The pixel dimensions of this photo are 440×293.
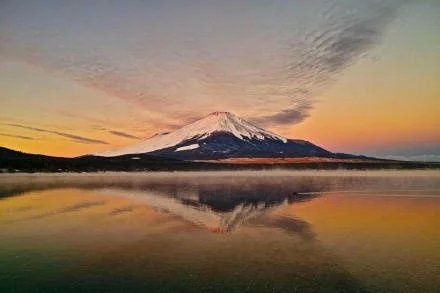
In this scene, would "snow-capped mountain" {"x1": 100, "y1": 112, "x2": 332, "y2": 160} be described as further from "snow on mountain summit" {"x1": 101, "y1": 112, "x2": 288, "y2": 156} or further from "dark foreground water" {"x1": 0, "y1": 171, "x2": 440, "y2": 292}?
"dark foreground water" {"x1": 0, "y1": 171, "x2": 440, "y2": 292}

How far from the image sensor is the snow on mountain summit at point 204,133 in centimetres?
13310

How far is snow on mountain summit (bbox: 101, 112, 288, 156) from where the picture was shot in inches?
5240

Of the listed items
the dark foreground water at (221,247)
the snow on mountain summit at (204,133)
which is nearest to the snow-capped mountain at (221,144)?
the snow on mountain summit at (204,133)

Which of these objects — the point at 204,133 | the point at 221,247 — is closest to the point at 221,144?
the point at 204,133

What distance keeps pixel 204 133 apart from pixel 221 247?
5590 inches

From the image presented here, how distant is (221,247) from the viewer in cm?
1318

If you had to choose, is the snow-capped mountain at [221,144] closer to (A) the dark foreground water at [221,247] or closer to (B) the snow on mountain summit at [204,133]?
(B) the snow on mountain summit at [204,133]

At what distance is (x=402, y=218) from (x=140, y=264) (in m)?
12.0

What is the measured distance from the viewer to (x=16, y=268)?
10977 mm

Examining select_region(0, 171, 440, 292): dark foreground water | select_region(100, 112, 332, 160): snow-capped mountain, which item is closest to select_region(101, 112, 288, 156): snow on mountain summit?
select_region(100, 112, 332, 160): snow-capped mountain

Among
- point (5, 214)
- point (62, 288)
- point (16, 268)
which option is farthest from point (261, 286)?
point (5, 214)

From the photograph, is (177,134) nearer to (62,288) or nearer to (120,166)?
(120,166)

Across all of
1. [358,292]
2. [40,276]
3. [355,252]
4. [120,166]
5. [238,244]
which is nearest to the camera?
[358,292]

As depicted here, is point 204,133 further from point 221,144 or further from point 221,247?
point 221,247
